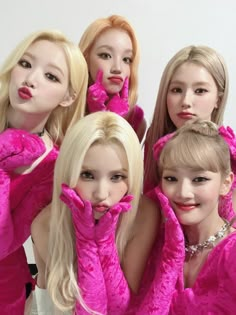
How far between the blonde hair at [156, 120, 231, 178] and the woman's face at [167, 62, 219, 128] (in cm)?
20

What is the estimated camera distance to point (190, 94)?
4.66 feet

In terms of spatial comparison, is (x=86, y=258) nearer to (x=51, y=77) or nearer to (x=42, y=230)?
(x=42, y=230)

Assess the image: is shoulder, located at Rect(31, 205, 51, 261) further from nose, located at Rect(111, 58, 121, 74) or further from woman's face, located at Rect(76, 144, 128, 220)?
nose, located at Rect(111, 58, 121, 74)

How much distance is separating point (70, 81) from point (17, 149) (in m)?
0.27

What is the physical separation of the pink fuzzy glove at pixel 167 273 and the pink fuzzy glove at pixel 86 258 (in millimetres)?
114

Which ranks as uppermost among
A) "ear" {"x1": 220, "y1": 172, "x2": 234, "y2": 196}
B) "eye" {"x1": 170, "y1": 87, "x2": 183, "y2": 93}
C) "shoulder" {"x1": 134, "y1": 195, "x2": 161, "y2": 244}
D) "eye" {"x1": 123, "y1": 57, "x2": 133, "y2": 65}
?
"eye" {"x1": 123, "y1": 57, "x2": 133, "y2": 65}

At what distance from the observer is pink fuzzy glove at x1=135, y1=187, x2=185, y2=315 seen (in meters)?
1.12

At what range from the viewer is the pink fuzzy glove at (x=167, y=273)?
112 centimetres

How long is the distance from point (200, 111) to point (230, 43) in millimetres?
1108

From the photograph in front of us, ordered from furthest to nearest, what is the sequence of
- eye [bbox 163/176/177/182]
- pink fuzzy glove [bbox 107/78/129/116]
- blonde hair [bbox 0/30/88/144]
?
pink fuzzy glove [bbox 107/78/129/116], blonde hair [bbox 0/30/88/144], eye [bbox 163/176/177/182]

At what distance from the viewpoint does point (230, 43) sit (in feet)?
7.86

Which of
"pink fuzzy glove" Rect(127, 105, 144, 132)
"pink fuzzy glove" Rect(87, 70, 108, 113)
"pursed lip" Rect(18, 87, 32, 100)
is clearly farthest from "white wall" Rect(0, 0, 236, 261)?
"pursed lip" Rect(18, 87, 32, 100)

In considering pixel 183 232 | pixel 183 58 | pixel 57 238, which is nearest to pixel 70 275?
pixel 57 238

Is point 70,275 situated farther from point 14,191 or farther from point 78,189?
point 14,191
